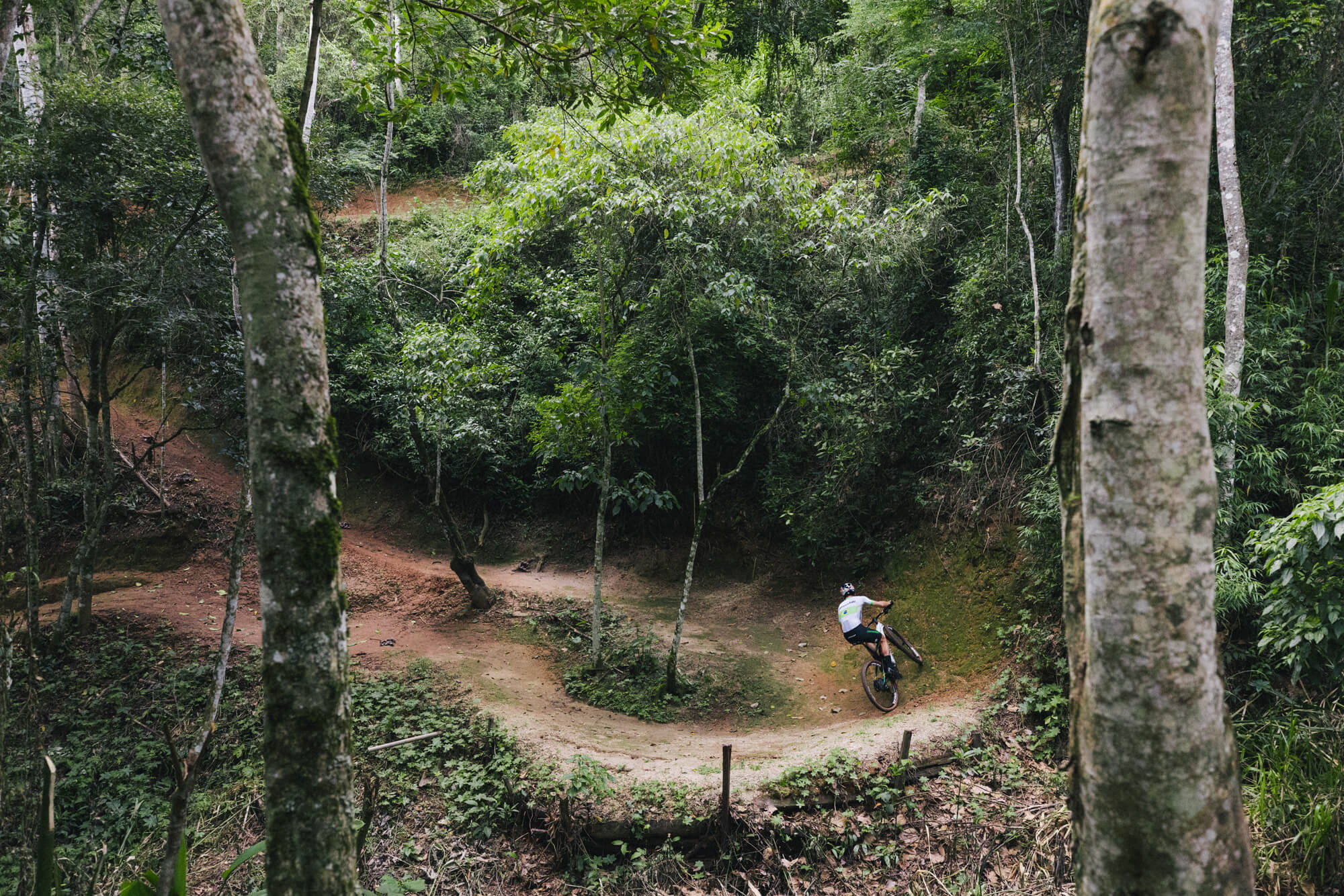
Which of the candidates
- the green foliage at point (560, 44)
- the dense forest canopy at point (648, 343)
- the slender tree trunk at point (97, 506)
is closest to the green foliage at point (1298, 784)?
the dense forest canopy at point (648, 343)

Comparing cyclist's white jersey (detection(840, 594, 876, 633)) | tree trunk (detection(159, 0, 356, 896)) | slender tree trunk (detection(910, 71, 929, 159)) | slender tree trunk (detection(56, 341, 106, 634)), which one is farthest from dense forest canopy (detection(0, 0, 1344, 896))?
cyclist's white jersey (detection(840, 594, 876, 633))

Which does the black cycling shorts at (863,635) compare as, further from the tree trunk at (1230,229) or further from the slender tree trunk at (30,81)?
the slender tree trunk at (30,81)

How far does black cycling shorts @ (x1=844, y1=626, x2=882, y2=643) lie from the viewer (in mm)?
7793

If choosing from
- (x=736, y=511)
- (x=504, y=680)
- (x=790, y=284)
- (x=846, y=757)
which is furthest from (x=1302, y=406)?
(x=504, y=680)

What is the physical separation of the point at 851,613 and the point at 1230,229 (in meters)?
5.21

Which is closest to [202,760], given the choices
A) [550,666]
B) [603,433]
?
[550,666]

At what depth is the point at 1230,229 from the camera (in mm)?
6223

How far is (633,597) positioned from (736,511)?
2478 mm

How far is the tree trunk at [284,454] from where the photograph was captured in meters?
1.97

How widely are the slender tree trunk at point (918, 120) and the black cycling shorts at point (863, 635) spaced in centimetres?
897

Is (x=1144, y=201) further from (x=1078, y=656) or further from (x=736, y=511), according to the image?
(x=736, y=511)

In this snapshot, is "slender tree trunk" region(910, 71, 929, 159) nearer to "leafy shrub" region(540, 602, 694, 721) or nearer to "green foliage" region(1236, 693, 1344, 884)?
"leafy shrub" region(540, 602, 694, 721)

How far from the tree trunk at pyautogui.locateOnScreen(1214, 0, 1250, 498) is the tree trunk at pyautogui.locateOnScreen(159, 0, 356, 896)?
7033 millimetres

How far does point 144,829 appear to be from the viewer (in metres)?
5.92
